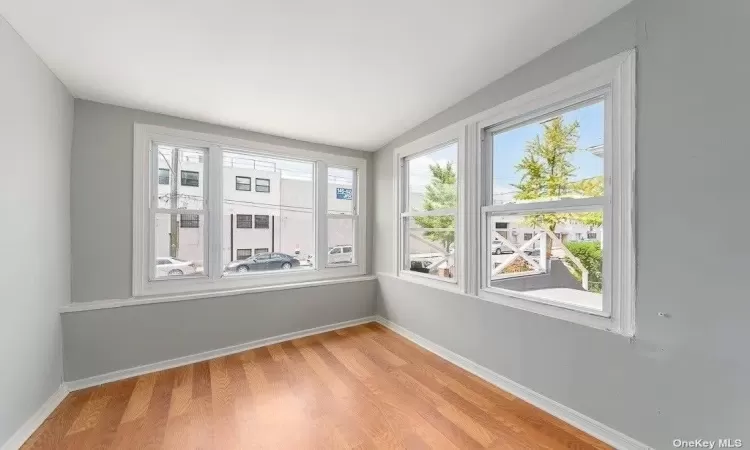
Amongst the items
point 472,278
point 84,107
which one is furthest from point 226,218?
point 472,278

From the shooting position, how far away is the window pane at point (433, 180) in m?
2.91

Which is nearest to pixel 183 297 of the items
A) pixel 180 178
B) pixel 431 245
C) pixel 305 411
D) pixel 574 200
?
pixel 180 178

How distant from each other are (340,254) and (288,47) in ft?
8.52

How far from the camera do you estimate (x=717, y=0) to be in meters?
1.31

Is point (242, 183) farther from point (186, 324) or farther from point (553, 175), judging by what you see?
point (553, 175)

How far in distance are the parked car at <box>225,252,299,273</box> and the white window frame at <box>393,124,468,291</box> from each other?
4.40 feet

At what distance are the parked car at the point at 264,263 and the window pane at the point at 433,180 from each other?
162cm

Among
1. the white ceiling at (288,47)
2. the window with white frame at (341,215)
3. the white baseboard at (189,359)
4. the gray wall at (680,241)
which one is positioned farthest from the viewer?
the window with white frame at (341,215)

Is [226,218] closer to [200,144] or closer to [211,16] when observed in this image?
[200,144]

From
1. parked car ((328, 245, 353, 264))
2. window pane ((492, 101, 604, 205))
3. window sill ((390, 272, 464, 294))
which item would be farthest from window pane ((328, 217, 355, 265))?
window pane ((492, 101, 604, 205))

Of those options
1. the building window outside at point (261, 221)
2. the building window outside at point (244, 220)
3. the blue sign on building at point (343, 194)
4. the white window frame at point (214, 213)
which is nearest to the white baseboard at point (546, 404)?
the white window frame at point (214, 213)

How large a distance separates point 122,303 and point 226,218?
1.14 metres

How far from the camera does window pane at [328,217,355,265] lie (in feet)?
12.6

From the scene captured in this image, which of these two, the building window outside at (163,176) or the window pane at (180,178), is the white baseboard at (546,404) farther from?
the building window outside at (163,176)
